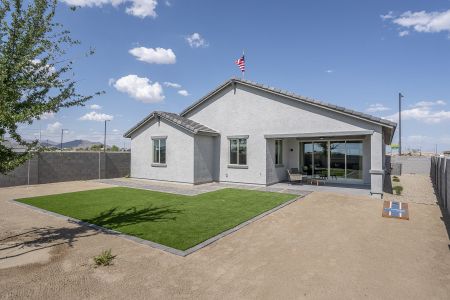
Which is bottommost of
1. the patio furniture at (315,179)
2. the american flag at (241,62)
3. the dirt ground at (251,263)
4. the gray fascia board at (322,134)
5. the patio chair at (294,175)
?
the dirt ground at (251,263)

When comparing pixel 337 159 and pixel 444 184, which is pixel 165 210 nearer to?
pixel 444 184

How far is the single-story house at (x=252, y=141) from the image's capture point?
635 inches

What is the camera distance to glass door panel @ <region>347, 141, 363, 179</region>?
1714cm

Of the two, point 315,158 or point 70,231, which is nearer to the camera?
point 70,231

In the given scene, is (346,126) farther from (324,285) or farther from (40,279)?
(40,279)

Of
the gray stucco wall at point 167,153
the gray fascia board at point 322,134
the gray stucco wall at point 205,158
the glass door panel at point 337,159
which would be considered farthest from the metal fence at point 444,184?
the gray stucco wall at point 167,153

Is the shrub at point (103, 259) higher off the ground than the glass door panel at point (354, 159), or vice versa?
the glass door panel at point (354, 159)

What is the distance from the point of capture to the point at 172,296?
4.56m

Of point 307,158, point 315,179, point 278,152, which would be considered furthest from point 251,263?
point 307,158

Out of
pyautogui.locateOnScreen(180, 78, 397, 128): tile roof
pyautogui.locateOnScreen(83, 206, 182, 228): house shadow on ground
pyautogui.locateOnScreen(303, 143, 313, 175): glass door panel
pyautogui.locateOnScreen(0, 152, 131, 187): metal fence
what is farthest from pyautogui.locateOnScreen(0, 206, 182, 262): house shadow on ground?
pyautogui.locateOnScreen(303, 143, 313, 175): glass door panel

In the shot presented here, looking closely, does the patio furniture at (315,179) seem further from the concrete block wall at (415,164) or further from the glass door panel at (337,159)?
the concrete block wall at (415,164)

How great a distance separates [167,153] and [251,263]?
14.1m

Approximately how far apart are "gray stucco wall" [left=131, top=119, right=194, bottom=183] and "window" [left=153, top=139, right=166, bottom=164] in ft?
1.16

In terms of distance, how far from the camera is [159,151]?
774 inches
